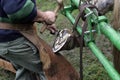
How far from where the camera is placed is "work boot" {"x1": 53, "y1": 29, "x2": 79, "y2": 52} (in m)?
2.31

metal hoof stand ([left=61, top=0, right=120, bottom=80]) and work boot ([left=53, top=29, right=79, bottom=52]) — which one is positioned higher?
metal hoof stand ([left=61, top=0, right=120, bottom=80])

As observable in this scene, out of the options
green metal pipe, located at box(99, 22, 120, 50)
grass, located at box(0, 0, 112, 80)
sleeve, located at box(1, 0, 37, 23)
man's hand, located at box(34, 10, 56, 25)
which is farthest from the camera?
grass, located at box(0, 0, 112, 80)

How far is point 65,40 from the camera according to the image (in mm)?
2320

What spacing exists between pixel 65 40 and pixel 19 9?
0.38 metres

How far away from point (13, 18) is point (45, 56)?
426 mm

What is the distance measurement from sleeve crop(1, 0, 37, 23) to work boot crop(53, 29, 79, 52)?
0.26 meters

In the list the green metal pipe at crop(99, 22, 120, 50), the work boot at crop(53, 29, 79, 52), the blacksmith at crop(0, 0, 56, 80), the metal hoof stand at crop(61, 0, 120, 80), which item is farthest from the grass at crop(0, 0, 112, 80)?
the green metal pipe at crop(99, 22, 120, 50)

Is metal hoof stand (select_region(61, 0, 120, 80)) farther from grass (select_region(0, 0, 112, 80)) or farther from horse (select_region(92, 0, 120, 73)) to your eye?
grass (select_region(0, 0, 112, 80))

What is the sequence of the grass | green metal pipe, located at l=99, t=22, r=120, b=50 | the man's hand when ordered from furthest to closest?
the grass
the man's hand
green metal pipe, located at l=99, t=22, r=120, b=50

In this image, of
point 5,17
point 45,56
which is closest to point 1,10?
point 5,17

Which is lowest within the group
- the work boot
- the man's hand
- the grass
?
the grass

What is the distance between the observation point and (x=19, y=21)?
240 centimetres

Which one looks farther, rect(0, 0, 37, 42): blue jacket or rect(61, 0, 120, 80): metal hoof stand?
rect(0, 0, 37, 42): blue jacket

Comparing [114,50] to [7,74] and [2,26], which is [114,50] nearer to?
[2,26]
